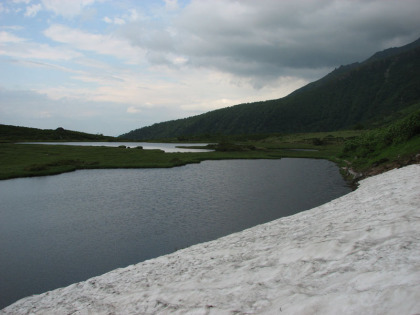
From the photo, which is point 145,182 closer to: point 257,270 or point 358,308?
point 257,270

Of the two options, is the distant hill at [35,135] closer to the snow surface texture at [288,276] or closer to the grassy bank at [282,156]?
the grassy bank at [282,156]

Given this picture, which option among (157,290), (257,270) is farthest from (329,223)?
(157,290)

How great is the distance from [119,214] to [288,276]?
24534mm

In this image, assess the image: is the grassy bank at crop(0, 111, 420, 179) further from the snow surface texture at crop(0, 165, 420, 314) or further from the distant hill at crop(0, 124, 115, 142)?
the distant hill at crop(0, 124, 115, 142)

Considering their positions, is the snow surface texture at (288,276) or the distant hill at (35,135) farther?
the distant hill at (35,135)

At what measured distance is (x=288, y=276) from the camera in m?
10.9

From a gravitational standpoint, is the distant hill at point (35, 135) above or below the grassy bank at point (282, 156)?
above

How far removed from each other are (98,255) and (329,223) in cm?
1502

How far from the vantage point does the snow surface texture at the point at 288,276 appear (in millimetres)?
8289

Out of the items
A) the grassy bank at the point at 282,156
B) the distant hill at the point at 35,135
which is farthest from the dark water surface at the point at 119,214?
the distant hill at the point at 35,135

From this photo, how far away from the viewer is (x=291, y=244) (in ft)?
47.5

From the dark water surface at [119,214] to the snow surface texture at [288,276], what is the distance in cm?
420

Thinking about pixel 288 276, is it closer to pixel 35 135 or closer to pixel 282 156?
pixel 282 156

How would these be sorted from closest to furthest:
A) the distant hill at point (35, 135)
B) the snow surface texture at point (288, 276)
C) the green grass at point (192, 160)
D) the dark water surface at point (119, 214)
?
the snow surface texture at point (288, 276)
the dark water surface at point (119, 214)
the green grass at point (192, 160)
the distant hill at point (35, 135)
